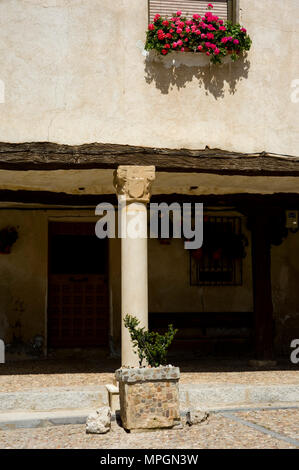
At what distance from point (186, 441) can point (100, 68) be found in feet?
14.9

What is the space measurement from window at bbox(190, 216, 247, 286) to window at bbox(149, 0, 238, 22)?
13.8 feet

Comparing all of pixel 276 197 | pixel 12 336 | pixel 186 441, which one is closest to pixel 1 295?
pixel 12 336

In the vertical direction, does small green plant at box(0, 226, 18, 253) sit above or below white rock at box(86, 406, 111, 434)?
above

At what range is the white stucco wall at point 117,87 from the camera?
24.2ft

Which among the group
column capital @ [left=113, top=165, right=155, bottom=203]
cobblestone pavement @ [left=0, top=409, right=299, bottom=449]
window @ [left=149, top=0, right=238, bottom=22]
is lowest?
cobblestone pavement @ [left=0, top=409, right=299, bottom=449]

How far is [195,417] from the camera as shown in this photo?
19.9ft

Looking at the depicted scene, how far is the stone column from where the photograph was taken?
7.24 m

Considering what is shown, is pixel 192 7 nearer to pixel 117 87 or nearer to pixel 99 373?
pixel 117 87

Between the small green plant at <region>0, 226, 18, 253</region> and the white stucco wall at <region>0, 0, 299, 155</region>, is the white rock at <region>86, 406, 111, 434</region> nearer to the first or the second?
the white stucco wall at <region>0, 0, 299, 155</region>

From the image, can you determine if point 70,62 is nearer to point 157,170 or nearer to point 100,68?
point 100,68

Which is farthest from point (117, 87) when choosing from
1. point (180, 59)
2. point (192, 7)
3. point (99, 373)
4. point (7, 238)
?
point (7, 238)

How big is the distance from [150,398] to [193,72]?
4149 millimetres

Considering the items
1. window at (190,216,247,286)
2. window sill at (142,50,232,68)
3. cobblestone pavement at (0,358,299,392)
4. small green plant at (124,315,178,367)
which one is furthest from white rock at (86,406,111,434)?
window at (190,216,247,286)

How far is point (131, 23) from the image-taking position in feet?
24.7
